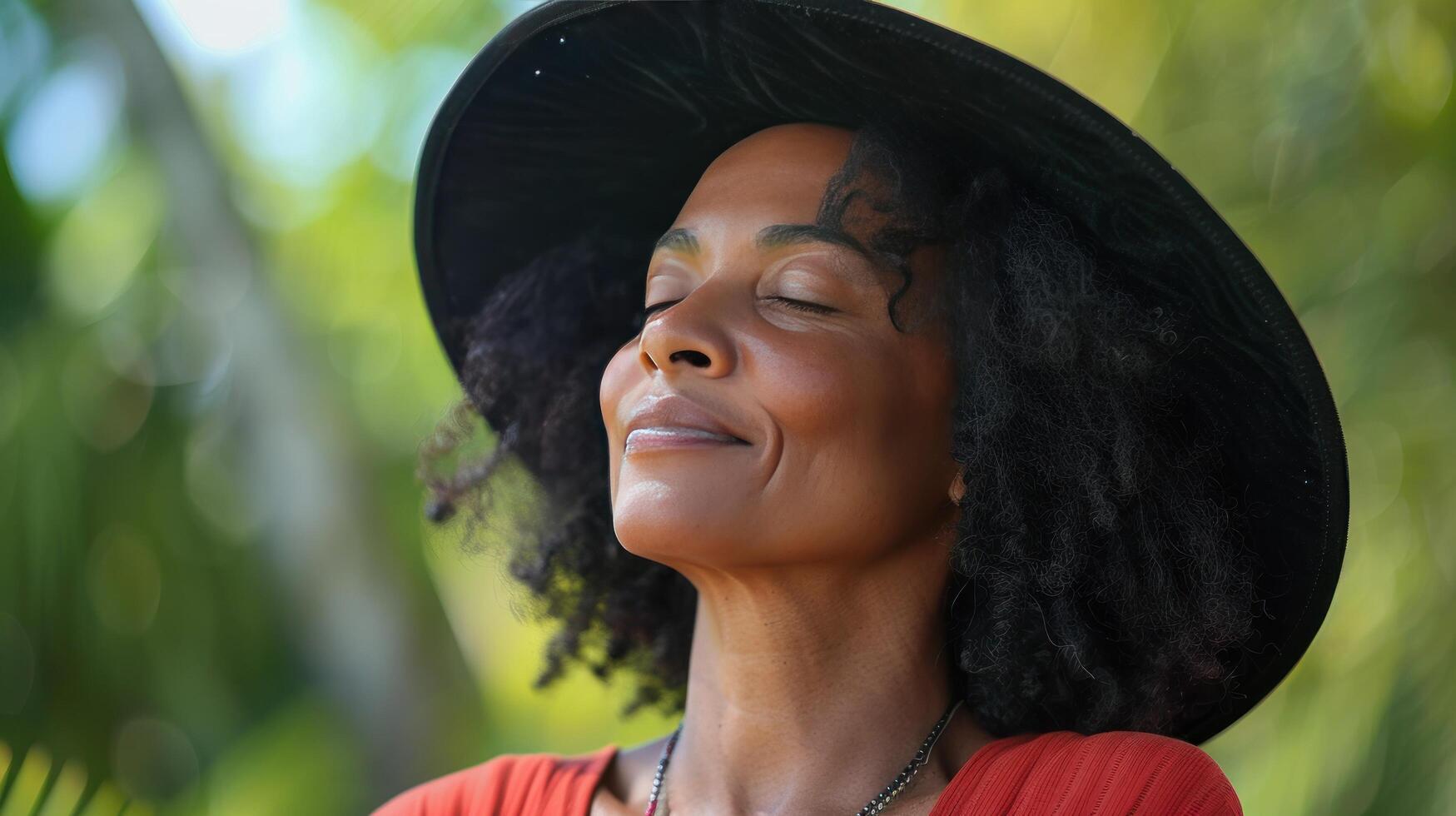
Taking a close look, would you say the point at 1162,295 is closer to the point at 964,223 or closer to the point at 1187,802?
the point at 964,223

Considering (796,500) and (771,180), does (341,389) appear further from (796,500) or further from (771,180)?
(796,500)

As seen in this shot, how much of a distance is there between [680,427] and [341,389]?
8.66 feet

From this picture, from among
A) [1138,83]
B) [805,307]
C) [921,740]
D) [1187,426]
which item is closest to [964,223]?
[805,307]

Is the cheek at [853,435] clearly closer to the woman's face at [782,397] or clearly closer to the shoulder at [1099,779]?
the woman's face at [782,397]

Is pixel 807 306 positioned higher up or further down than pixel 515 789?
higher up

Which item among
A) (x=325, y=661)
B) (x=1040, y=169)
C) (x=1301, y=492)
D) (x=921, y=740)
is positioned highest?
(x=1040, y=169)

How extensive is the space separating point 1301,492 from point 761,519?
92 cm

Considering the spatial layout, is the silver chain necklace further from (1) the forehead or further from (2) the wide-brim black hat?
(1) the forehead

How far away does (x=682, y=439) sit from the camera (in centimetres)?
220

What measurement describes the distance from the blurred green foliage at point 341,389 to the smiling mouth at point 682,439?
167 centimetres

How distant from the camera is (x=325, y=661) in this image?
4312 mm

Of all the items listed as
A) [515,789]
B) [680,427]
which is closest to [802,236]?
[680,427]

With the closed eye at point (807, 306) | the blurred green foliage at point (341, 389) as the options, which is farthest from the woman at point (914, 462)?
the blurred green foliage at point (341, 389)

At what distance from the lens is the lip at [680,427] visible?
219 centimetres
